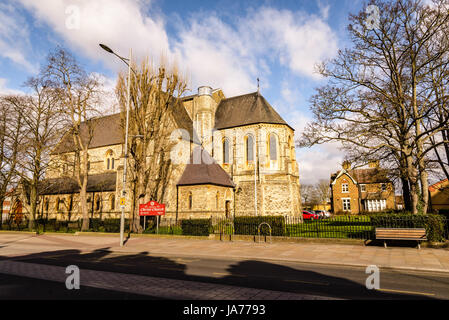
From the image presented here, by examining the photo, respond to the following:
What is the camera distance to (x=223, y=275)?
8391 millimetres

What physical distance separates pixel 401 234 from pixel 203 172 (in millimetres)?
18495

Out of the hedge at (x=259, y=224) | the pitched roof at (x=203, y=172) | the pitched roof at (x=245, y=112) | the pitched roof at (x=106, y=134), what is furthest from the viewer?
the pitched roof at (x=106, y=134)

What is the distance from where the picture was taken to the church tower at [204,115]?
115 ft

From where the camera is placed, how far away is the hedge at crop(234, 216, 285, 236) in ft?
55.3

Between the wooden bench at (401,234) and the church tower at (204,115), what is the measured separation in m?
23.7

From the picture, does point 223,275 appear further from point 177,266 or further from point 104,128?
point 104,128

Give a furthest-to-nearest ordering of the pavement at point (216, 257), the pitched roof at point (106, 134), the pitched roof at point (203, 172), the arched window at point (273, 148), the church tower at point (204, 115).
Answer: the pitched roof at point (106, 134), the church tower at point (204, 115), the arched window at point (273, 148), the pitched roof at point (203, 172), the pavement at point (216, 257)

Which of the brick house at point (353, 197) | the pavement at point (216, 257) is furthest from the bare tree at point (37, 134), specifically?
the brick house at point (353, 197)

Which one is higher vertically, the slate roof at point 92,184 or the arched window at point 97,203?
the slate roof at point 92,184

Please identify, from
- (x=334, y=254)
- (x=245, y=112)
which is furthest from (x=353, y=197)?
(x=334, y=254)

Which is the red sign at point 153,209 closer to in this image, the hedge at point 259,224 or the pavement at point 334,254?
the pavement at point 334,254

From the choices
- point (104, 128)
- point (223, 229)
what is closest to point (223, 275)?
point (223, 229)

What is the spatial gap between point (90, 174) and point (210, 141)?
17.7 metres

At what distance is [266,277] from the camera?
811 centimetres
